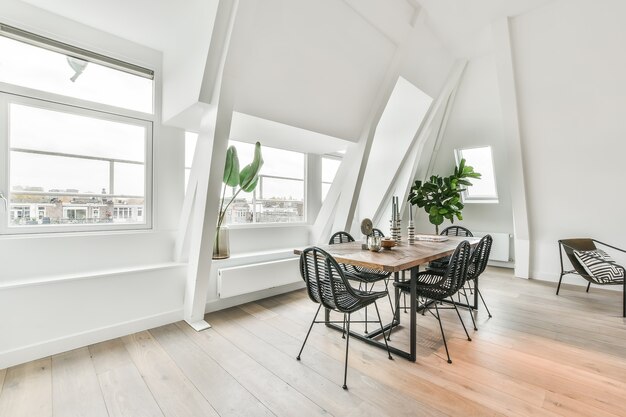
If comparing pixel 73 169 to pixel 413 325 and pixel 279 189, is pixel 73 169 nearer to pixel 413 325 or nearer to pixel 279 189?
pixel 279 189

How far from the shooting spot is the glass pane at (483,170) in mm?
5645

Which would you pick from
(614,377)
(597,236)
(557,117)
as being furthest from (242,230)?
(597,236)

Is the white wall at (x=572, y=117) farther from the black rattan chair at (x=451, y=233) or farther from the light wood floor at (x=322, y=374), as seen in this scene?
the light wood floor at (x=322, y=374)

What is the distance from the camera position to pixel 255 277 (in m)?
3.64

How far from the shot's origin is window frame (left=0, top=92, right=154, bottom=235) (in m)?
2.53

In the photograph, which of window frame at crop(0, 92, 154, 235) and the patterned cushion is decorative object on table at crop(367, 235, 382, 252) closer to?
window frame at crop(0, 92, 154, 235)

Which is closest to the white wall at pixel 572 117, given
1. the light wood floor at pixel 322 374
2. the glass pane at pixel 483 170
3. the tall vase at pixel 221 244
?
the glass pane at pixel 483 170

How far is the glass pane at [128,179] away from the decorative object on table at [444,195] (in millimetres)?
4359

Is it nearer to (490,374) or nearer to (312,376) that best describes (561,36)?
(490,374)

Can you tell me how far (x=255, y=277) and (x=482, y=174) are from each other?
15.8ft

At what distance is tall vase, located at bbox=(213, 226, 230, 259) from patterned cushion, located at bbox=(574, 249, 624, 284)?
4.44m

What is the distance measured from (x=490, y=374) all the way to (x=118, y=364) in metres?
2.83

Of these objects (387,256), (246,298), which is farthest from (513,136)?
(246,298)

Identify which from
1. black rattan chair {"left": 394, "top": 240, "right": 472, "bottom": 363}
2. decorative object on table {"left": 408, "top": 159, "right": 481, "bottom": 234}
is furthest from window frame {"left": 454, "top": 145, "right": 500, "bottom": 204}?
black rattan chair {"left": 394, "top": 240, "right": 472, "bottom": 363}
